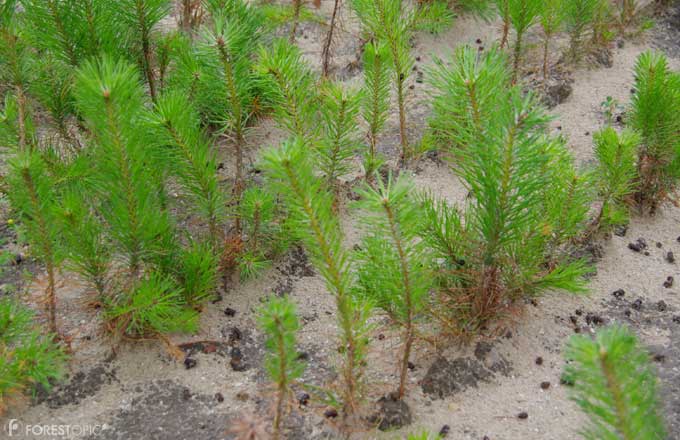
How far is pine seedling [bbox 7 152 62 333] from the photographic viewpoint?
1.94m

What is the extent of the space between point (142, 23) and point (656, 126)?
181cm

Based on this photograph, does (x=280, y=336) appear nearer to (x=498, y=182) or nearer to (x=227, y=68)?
(x=498, y=182)

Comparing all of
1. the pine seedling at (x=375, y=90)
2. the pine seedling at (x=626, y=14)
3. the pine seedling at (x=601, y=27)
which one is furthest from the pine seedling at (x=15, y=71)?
the pine seedling at (x=626, y=14)

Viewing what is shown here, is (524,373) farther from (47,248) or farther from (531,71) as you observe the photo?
(531,71)

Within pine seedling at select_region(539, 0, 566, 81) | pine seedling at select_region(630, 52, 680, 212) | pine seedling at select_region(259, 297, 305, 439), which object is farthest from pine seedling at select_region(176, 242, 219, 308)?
pine seedling at select_region(539, 0, 566, 81)

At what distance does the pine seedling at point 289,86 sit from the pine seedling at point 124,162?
1.44ft

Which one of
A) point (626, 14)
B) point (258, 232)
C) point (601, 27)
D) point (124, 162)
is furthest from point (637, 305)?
point (626, 14)

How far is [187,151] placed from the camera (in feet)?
7.14

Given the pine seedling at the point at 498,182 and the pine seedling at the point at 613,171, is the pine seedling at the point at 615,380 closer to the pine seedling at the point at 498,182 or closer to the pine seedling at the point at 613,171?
the pine seedling at the point at 498,182

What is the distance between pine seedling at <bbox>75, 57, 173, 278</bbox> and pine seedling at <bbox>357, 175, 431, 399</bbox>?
61 centimetres

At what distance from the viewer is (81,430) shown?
82.1 inches

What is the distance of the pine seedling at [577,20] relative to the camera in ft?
11.4

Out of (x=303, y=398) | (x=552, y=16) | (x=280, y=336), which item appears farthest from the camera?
(x=552, y=16)

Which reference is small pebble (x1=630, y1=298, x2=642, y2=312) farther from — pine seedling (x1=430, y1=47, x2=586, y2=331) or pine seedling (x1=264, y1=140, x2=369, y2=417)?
pine seedling (x1=264, y1=140, x2=369, y2=417)
